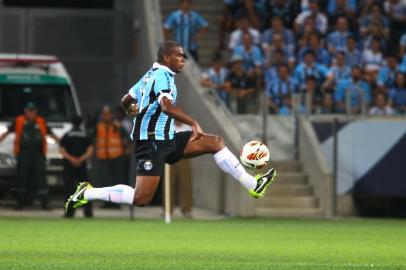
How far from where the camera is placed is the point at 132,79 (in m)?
33.2

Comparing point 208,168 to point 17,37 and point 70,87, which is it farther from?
point 17,37

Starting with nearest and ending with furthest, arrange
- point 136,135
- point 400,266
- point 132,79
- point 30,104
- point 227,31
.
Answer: point 400,266 < point 136,135 < point 30,104 < point 227,31 < point 132,79

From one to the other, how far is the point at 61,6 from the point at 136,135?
19.8 metres

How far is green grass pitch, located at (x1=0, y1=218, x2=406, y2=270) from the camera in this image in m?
13.6

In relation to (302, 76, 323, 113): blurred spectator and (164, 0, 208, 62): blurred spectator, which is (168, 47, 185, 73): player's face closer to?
(302, 76, 323, 113): blurred spectator

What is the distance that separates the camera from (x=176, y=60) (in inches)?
581

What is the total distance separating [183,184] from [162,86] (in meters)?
12.1

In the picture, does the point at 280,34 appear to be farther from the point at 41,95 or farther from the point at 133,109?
the point at 133,109

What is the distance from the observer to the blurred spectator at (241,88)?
27.2 metres

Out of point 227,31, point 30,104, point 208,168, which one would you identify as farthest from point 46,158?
point 227,31

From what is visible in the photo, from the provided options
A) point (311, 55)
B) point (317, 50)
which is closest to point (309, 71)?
point (311, 55)

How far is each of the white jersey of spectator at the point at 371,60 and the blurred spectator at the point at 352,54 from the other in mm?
109

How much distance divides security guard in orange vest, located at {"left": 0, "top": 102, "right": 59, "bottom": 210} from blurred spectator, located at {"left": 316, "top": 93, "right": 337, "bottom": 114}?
541 centimetres

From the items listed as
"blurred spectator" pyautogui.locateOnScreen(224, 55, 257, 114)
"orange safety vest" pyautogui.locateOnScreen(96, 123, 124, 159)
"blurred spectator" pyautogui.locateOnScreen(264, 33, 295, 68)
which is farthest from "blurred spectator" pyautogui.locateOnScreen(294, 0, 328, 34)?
"orange safety vest" pyautogui.locateOnScreen(96, 123, 124, 159)
